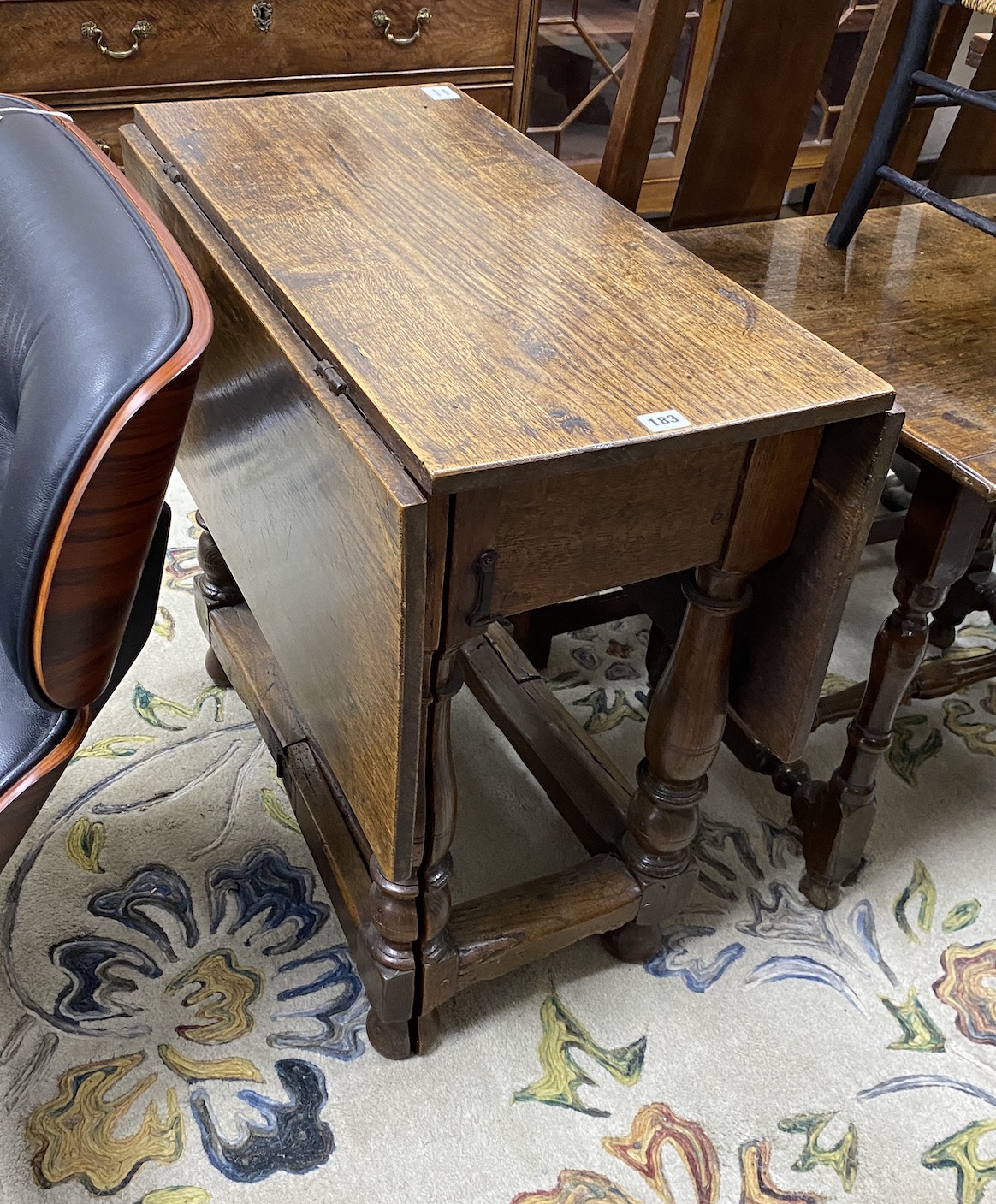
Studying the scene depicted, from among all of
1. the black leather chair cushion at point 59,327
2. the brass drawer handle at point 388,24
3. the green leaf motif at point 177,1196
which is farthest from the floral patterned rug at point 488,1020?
the brass drawer handle at point 388,24

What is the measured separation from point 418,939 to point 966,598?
102 centimetres

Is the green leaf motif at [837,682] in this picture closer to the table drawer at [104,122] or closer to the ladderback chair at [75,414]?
the ladderback chair at [75,414]

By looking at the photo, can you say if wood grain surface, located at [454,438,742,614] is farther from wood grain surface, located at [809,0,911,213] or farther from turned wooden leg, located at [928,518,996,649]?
turned wooden leg, located at [928,518,996,649]

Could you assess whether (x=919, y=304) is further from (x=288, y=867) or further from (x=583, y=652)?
(x=288, y=867)

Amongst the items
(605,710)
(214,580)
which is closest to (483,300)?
(214,580)

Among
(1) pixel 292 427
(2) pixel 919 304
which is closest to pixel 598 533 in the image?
(1) pixel 292 427

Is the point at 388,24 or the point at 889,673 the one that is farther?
the point at 388,24

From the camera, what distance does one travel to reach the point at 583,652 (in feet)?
Answer: 5.38

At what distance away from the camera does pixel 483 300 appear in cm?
88

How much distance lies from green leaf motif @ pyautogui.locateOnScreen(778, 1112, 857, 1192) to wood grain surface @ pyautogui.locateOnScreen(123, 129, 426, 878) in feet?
1.59

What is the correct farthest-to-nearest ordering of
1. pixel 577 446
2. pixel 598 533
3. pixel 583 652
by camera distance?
pixel 583 652
pixel 598 533
pixel 577 446

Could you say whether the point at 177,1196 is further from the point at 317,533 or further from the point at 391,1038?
the point at 317,533

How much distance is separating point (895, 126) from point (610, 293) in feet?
1.85

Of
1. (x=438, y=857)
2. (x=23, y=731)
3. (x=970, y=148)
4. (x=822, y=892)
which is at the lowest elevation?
(x=822, y=892)
